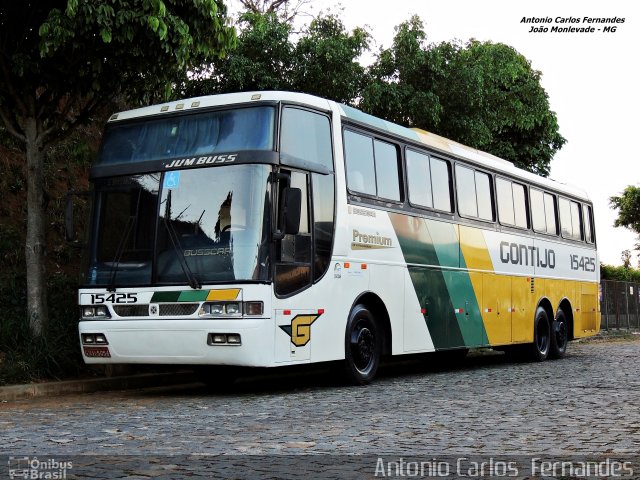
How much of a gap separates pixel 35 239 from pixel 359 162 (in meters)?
4.60

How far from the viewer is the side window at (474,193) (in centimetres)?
1560

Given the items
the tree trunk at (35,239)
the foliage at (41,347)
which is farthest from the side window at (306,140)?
the foliage at (41,347)

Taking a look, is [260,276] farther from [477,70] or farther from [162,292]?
[477,70]

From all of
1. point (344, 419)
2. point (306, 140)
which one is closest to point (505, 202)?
point (306, 140)

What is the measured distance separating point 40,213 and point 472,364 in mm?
8792

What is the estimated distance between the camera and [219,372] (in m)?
13.0

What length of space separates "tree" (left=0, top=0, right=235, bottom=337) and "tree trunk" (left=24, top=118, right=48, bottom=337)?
0.01 meters

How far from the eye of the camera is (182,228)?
11.1 metres

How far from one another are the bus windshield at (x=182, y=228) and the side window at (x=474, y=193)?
18.0 ft

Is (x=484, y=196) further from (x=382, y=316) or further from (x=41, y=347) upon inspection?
(x=41, y=347)

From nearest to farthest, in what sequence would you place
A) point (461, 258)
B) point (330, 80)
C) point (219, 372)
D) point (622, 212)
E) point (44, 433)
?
point (44, 433)
point (219, 372)
point (461, 258)
point (330, 80)
point (622, 212)

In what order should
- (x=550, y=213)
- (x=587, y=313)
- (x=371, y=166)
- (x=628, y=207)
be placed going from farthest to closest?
(x=628, y=207)
(x=587, y=313)
(x=550, y=213)
(x=371, y=166)

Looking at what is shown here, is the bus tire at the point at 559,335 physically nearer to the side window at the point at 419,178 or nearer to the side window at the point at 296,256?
the side window at the point at 419,178

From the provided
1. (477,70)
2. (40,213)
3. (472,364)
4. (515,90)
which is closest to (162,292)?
(40,213)
